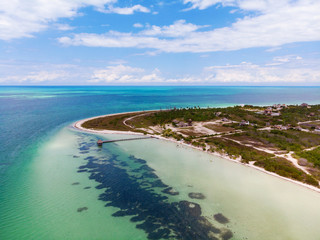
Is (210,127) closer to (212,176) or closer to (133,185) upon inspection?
(212,176)

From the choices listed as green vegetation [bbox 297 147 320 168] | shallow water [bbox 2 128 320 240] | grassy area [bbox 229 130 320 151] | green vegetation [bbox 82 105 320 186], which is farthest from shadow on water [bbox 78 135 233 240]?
grassy area [bbox 229 130 320 151]

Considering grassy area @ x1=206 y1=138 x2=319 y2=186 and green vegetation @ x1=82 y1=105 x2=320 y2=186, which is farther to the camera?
green vegetation @ x1=82 y1=105 x2=320 y2=186

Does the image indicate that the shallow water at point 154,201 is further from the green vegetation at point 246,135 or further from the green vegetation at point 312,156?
the green vegetation at point 312,156

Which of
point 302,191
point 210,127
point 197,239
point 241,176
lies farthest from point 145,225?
point 210,127

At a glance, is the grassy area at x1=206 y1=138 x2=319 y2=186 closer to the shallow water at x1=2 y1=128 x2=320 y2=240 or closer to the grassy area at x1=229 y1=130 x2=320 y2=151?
the shallow water at x1=2 y1=128 x2=320 y2=240

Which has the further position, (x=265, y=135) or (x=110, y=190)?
(x=265, y=135)

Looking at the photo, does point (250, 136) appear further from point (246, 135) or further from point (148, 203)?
point (148, 203)

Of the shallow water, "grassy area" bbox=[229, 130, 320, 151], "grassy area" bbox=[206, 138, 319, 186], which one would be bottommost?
the shallow water
